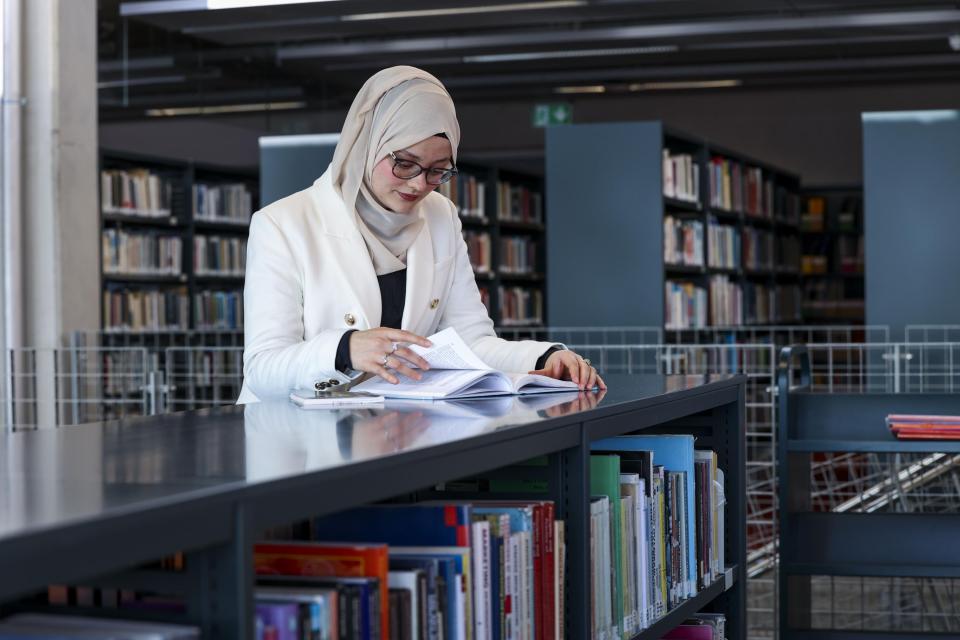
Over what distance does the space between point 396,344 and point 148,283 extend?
26.6 feet

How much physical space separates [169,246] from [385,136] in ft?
24.8

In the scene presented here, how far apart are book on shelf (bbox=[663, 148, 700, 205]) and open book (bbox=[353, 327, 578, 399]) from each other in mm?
5452

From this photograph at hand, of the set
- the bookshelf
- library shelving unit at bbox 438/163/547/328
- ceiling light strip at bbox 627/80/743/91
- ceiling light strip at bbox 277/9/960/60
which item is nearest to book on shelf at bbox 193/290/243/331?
the bookshelf

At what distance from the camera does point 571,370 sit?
2.11 m

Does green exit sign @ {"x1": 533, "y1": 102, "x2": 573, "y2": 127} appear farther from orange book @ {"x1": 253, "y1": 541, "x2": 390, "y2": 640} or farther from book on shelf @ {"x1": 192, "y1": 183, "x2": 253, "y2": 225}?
orange book @ {"x1": 253, "y1": 541, "x2": 390, "y2": 640}

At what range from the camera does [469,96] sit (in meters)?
12.8

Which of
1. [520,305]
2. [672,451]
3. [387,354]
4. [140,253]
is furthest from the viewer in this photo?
[520,305]

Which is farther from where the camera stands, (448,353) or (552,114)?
(552,114)

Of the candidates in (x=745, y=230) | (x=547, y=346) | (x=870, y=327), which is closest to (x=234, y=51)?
(x=745, y=230)

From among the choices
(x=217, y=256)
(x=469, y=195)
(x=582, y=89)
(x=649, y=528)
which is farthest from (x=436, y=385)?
(x=582, y=89)

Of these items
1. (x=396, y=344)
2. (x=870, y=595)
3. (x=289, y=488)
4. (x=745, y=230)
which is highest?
(x=745, y=230)

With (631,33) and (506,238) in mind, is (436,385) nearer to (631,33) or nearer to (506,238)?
(506,238)

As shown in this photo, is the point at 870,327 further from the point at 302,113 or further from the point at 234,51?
the point at 302,113

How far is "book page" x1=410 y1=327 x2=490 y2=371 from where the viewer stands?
72.9 inches
